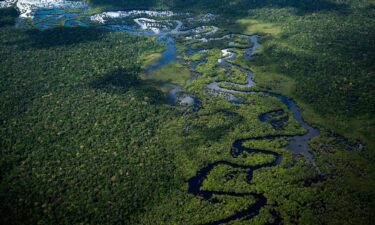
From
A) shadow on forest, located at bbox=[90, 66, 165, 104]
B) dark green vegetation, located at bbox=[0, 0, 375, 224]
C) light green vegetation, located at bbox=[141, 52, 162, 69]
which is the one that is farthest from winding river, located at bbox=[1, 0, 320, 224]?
shadow on forest, located at bbox=[90, 66, 165, 104]

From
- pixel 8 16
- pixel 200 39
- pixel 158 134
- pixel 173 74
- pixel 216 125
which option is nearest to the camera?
pixel 158 134

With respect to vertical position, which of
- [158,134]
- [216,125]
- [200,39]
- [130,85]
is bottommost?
[158,134]

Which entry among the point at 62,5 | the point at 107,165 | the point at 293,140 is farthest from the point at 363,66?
the point at 62,5

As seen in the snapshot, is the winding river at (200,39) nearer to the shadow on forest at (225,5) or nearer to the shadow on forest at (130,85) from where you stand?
the shadow on forest at (130,85)

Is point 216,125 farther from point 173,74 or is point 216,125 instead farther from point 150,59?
point 150,59

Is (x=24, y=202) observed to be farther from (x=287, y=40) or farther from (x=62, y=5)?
(x=62, y=5)

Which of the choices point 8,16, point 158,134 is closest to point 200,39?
point 158,134

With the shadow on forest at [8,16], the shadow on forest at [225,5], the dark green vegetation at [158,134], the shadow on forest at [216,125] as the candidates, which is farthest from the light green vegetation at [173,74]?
the shadow on forest at [8,16]
